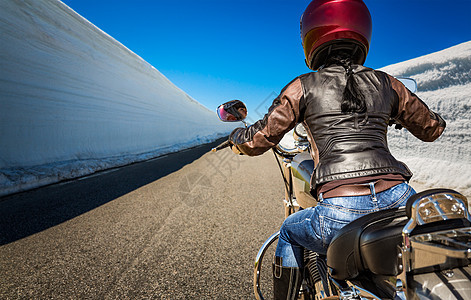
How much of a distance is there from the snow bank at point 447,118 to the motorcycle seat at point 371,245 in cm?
320

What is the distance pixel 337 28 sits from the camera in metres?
1.07

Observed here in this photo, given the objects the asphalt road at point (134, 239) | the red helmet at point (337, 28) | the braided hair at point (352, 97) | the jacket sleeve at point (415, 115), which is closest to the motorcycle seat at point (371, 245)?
the braided hair at point (352, 97)

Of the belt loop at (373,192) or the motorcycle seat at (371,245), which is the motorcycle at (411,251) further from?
the belt loop at (373,192)

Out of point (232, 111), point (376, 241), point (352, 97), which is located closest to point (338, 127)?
point (352, 97)

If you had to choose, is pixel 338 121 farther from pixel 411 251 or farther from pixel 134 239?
pixel 134 239

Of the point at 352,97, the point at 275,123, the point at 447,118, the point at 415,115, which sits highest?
the point at 447,118

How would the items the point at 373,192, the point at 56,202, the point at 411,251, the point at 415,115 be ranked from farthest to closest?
1. the point at 56,202
2. the point at 415,115
3. the point at 373,192
4. the point at 411,251

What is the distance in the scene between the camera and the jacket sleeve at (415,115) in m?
1.04

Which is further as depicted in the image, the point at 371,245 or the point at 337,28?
the point at 337,28

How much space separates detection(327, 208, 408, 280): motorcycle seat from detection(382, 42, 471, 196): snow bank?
10.5 feet

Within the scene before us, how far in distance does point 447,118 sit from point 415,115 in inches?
116

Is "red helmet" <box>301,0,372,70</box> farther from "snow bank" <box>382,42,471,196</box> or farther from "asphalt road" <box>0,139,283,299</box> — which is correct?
"snow bank" <box>382,42,471,196</box>

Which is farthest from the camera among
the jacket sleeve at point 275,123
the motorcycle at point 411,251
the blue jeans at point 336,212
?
the jacket sleeve at point 275,123

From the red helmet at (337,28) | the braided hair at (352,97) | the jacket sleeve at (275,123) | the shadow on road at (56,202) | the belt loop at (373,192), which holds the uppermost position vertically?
the red helmet at (337,28)
